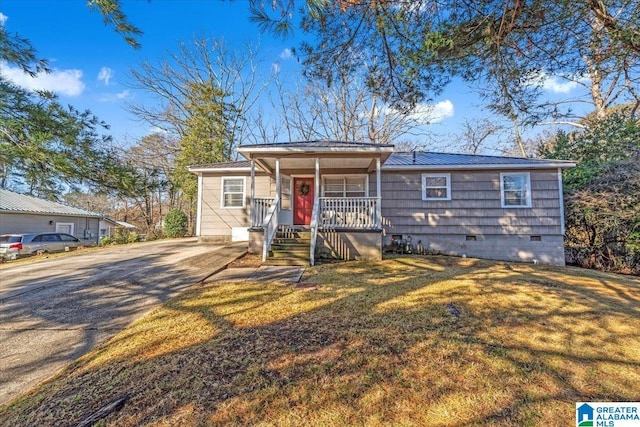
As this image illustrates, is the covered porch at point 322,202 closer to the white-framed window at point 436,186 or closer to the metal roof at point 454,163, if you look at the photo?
the metal roof at point 454,163

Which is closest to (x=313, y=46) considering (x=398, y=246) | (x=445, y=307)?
(x=445, y=307)

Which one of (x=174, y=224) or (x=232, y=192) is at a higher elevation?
(x=232, y=192)

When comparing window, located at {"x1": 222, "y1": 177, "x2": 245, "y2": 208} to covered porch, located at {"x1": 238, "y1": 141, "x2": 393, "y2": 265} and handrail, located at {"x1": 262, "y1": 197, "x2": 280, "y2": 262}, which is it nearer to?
covered porch, located at {"x1": 238, "y1": 141, "x2": 393, "y2": 265}

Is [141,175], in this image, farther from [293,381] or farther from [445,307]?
[445,307]

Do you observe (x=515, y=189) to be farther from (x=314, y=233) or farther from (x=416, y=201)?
(x=314, y=233)

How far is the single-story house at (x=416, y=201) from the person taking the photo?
345 inches

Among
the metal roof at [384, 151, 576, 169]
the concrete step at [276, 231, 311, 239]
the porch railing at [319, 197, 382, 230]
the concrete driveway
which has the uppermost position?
the metal roof at [384, 151, 576, 169]

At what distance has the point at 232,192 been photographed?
10.8m

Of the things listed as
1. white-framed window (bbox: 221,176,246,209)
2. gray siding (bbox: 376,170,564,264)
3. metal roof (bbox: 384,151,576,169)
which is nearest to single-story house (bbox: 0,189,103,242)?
white-framed window (bbox: 221,176,246,209)

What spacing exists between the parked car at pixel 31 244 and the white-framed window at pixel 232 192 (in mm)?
9109

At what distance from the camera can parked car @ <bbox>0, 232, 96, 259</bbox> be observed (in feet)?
38.6

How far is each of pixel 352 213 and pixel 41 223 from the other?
20.0 meters

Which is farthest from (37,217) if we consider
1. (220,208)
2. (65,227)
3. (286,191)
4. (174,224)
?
(286,191)

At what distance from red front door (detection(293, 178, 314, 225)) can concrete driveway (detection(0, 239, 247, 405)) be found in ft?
10.2
